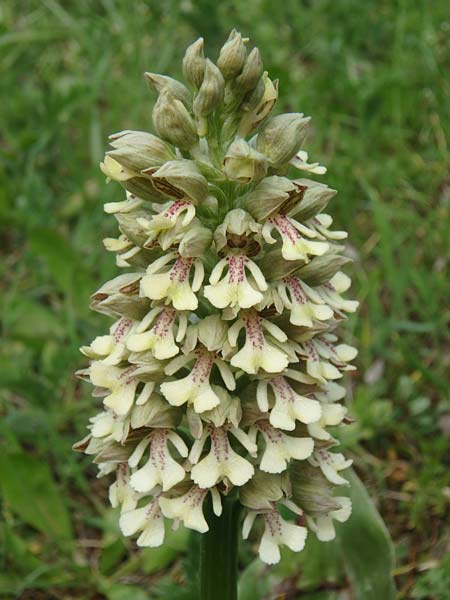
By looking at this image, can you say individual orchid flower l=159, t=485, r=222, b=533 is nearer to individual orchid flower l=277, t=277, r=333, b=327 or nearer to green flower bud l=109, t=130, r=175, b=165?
individual orchid flower l=277, t=277, r=333, b=327

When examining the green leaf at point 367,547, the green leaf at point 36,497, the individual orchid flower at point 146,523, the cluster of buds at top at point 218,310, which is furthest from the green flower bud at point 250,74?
the green leaf at point 36,497

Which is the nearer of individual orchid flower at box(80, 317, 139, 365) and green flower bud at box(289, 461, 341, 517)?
individual orchid flower at box(80, 317, 139, 365)

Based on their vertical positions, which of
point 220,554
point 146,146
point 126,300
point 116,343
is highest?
point 146,146

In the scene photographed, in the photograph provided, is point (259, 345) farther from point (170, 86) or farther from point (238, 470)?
point (170, 86)

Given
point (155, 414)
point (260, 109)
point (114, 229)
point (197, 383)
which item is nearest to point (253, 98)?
point (260, 109)

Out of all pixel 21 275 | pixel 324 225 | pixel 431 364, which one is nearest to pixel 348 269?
pixel 431 364

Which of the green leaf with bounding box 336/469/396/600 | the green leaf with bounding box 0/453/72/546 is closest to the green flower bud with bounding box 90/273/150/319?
the green leaf with bounding box 336/469/396/600

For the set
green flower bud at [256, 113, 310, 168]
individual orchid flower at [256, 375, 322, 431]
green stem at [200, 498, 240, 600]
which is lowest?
green stem at [200, 498, 240, 600]

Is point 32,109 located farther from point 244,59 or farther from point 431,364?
point 244,59
